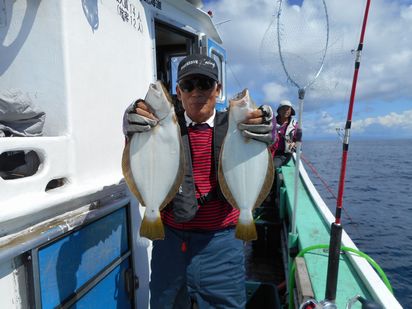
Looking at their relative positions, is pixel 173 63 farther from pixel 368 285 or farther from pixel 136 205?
pixel 368 285

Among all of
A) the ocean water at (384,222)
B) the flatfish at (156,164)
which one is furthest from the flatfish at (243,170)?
the ocean water at (384,222)

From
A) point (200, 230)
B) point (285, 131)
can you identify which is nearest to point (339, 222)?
point (200, 230)

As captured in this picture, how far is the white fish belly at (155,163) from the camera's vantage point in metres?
2.19

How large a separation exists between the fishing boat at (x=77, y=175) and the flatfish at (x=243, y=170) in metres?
0.96

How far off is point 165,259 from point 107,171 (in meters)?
1.01

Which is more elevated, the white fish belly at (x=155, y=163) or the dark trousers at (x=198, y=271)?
the white fish belly at (x=155, y=163)

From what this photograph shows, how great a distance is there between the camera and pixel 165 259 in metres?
2.46

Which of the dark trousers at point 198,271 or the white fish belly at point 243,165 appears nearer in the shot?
the white fish belly at point 243,165

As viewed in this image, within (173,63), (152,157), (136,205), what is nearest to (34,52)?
(152,157)

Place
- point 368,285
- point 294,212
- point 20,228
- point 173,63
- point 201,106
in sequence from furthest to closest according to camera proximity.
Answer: point 173,63, point 294,212, point 368,285, point 201,106, point 20,228

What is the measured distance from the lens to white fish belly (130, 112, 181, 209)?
2.19 metres

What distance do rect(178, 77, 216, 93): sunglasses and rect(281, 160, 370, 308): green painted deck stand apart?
1991 mm

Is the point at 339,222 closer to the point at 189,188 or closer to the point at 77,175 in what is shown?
the point at 189,188

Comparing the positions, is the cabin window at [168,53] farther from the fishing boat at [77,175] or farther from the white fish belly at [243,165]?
the white fish belly at [243,165]
